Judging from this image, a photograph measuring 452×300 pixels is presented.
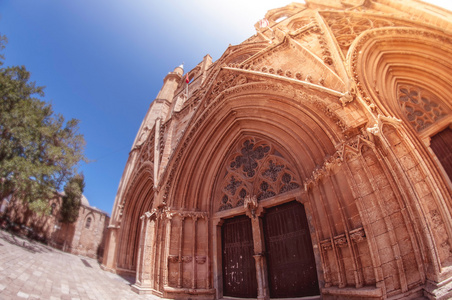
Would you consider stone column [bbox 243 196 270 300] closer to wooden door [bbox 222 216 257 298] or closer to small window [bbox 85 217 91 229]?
wooden door [bbox 222 216 257 298]

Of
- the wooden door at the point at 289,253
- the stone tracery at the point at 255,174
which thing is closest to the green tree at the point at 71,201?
the stone tracery at the point at 255,174

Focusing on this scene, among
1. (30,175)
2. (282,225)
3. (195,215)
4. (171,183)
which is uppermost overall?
(30,175)

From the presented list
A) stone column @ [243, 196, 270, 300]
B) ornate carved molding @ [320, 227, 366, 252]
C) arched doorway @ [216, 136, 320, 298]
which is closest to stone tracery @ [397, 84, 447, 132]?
ornate carved molding @ [320, 227, 366, 252]

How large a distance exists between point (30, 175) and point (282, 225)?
486 inches

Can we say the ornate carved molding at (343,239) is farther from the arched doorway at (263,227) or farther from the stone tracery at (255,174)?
the stone tracery at (255,174)

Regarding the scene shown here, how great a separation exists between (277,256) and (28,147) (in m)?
14.4

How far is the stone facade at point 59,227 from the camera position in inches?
700

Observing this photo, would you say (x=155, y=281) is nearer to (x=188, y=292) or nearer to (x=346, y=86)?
(x=188, y=292)

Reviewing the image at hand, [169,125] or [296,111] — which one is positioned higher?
[169,125]

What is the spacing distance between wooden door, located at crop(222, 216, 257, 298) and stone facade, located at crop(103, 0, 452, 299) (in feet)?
0.12

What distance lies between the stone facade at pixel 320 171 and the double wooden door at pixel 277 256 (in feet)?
0.10

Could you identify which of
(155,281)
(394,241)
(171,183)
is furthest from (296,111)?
(155,281)

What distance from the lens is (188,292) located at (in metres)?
6.17

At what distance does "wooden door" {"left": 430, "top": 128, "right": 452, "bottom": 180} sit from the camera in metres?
4.11
